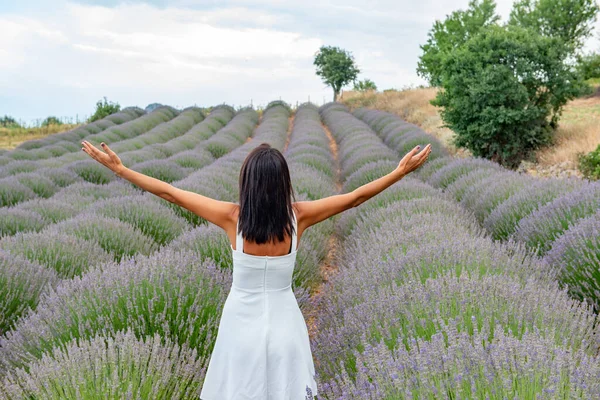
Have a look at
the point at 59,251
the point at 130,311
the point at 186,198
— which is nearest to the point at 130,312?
the point at 130,311

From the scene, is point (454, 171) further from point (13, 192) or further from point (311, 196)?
point (13, 192)

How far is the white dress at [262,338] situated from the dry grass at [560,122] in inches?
376

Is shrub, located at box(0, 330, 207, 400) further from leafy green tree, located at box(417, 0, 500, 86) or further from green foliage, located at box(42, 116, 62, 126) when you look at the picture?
green foliage, located at box(42, 116, 62, 126)

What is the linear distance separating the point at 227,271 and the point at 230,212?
155 centimetres

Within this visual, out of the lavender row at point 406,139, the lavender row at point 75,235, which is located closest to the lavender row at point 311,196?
the lavender row at point 75,235

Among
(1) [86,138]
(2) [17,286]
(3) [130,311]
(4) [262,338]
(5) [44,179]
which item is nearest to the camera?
(4) [262,338]

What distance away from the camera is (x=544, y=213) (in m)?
4.86

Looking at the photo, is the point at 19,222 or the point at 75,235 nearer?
the point at 75,235

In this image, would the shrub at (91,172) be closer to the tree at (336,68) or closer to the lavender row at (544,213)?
the lavender row at (544,213)

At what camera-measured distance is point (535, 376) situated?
1.63m

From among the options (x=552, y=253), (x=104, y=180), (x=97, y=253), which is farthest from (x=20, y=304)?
(x=104, y=180)

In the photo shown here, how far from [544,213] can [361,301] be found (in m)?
2.69

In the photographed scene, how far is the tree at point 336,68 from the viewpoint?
39844mm

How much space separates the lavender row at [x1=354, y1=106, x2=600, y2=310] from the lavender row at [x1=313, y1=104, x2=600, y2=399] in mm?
588
